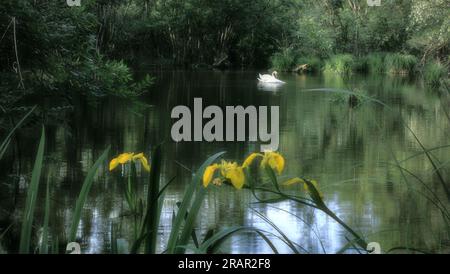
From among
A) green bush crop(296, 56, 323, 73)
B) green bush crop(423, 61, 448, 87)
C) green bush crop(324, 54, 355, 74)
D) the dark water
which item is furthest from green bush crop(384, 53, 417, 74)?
the dark water

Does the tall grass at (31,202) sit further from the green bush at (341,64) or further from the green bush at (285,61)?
the green bush at (285,61)

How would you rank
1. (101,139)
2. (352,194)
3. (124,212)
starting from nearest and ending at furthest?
(124,212) → (352,194) → (101,139)

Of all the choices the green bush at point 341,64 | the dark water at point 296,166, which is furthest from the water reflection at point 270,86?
the green bush at point 341,64

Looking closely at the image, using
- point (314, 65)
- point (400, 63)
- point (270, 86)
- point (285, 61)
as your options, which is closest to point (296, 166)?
point (270, 86)

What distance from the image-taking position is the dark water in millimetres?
4543

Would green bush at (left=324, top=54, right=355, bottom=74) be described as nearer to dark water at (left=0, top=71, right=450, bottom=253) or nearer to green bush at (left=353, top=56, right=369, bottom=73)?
green bush at (left=353, top=56, right=369, bottom=73)

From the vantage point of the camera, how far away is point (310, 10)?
2908 centimetres

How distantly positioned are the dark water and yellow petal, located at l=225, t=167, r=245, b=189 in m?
0.21

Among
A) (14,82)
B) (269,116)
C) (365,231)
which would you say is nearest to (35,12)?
(14,82)

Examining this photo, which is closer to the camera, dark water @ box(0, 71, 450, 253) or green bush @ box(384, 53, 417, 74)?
dark water @ box(0, 71, 450, 253)

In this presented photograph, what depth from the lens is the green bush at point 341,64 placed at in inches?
962

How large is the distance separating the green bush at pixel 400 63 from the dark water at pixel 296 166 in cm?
749

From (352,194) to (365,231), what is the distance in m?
1.19

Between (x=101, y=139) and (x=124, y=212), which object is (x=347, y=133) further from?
(x=124, y=212)
